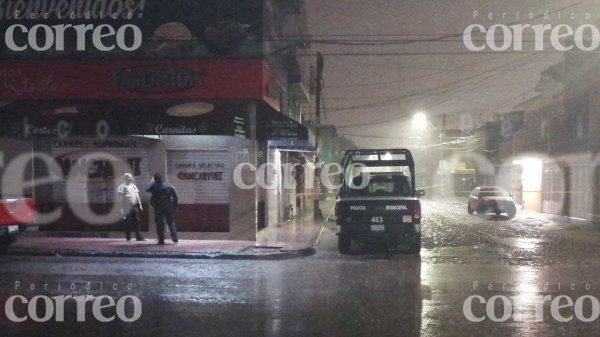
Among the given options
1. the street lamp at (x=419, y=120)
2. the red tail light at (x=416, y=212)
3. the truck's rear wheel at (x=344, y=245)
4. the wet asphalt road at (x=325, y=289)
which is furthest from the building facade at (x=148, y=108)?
the street lamp at (x=419, y=120)

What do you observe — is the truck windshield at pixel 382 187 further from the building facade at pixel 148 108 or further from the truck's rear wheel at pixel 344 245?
the building facade at pixel 148 108

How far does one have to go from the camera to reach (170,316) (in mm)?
8656

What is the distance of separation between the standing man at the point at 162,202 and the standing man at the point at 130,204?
1.80ft

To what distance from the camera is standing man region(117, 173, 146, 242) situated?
16.8 meters

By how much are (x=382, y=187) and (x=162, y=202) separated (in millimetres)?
6103

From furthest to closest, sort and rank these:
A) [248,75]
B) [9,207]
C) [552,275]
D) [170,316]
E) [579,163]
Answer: [579,163] → [248,75] → [9,207] → [552,275] → [170,316]

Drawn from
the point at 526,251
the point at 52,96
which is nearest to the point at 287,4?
the point at 52,96

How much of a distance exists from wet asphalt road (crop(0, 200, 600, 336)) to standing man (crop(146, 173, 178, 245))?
225 cm

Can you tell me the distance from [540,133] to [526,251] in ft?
74.6

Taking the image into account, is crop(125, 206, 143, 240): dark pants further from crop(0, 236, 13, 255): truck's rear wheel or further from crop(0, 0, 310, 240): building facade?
crop(0, 236, 13, 255): truck's rear wheel

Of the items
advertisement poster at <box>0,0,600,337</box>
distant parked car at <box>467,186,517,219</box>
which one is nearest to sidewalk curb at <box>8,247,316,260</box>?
advertisement poster at <box>0,0,600,337</box>

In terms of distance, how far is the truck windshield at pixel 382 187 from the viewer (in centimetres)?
1688

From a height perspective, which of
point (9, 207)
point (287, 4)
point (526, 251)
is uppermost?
point (287, 4)

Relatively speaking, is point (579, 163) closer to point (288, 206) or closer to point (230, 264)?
point (288, 206)
